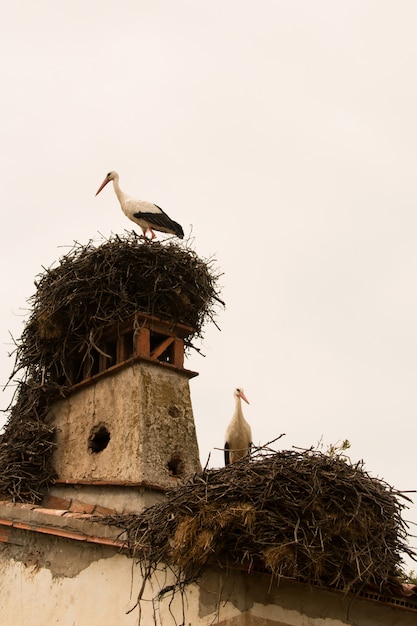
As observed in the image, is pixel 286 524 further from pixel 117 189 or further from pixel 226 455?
pixel 117 189

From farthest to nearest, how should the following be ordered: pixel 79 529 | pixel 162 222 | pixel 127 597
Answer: pixel 162 222
pixel 79 529
pixel 127 597

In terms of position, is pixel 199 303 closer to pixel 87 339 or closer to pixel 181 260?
pixel 181 260

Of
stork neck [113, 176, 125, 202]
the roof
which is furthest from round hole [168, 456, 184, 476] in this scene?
stork neck [113, 176, 125, 202]

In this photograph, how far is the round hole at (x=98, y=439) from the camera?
11.3 meters

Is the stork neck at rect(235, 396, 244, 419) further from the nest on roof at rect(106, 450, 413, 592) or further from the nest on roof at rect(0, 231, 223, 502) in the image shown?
the nest on roof at rect(106, 450, 413, 592)

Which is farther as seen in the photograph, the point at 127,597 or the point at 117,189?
the point at 117,189

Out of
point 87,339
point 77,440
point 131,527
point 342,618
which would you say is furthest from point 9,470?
point 342,618

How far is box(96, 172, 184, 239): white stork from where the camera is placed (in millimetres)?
12812

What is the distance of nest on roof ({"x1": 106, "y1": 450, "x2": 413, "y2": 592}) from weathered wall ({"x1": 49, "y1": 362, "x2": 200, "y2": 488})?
7.74ft

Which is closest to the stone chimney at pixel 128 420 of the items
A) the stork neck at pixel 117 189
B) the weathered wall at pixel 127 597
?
the weathered wall at pixel 127 597

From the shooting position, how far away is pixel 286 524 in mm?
7672

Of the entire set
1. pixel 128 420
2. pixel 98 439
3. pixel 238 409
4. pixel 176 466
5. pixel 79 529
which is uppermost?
pixel 238 409

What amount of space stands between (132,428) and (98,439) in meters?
0.78

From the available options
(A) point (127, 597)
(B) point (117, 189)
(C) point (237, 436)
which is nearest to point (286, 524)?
(A) point (127, 597)
